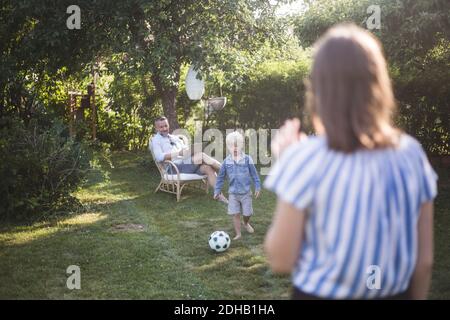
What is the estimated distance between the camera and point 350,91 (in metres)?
1.52

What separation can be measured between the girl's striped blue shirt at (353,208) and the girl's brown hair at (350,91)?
6cm

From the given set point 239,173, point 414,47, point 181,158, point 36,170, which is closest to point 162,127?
point 181,158

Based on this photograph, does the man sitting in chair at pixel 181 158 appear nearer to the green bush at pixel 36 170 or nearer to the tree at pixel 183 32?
the tree at pixel 183 32

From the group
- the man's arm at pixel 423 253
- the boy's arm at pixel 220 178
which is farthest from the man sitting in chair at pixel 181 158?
the man's arm at pixel 423 253

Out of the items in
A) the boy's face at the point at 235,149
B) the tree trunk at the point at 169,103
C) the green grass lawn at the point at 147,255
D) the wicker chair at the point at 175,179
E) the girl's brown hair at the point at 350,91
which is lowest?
the green grass lawn at the point at 147,255

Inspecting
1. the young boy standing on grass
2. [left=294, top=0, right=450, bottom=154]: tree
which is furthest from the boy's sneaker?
[left=294, top=0, right=450, bottom=154]: tree

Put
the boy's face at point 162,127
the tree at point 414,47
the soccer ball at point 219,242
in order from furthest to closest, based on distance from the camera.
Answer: the boy's face at point 162,127, the tree at point 414,47, the soccer ball at point 219,242

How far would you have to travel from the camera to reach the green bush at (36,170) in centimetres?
689

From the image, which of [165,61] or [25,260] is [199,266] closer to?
[25,260]

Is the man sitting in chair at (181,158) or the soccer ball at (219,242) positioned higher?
the man sitting in chair at (181,158)

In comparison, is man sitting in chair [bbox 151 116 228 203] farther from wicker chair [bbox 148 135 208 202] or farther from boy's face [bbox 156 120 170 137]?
wicker chair [bbox 148 135 208 202]

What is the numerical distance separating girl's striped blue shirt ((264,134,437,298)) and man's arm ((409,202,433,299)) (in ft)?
0.17

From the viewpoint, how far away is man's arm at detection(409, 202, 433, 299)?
176 centimetres

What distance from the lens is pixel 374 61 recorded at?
5.07ft
